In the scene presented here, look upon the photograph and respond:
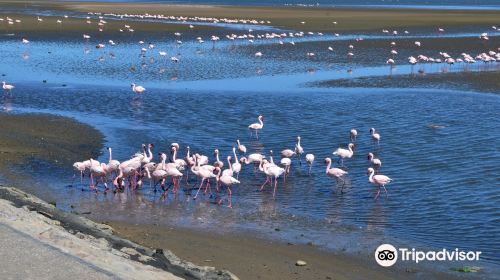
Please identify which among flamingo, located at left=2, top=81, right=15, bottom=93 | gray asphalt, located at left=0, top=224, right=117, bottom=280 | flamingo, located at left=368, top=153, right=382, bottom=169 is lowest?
flamingo, located at left=2, top=81, right=15, bottom=93

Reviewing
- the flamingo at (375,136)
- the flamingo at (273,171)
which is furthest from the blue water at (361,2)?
the flamingo at (273,171)

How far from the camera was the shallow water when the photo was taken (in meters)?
13.4

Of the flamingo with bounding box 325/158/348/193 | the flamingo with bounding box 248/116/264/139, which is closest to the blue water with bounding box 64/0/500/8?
the flamingo with bounding box 248/116/264/139

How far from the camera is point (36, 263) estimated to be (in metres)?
9.06

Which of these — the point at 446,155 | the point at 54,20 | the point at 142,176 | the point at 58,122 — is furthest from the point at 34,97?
the point at 54,20

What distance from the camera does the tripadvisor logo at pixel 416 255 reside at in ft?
37.1

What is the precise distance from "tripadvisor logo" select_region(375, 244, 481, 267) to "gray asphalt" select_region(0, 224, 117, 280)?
419 centimetres

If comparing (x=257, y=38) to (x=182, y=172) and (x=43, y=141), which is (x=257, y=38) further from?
(x=182, y=172)

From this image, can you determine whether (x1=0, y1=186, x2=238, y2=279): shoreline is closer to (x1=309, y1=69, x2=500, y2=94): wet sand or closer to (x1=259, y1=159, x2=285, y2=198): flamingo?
(x1=259, y1=159, x2=285, y2=198): flamingo

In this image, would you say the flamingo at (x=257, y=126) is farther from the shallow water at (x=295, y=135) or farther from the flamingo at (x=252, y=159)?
the flamingo at (x=252, y=159)

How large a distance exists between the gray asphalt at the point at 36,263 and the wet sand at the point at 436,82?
808 inches

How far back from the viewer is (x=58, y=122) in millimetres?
21641

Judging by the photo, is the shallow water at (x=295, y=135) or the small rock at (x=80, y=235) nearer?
the small rock at (x=80, y=235)

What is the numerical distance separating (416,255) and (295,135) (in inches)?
366
